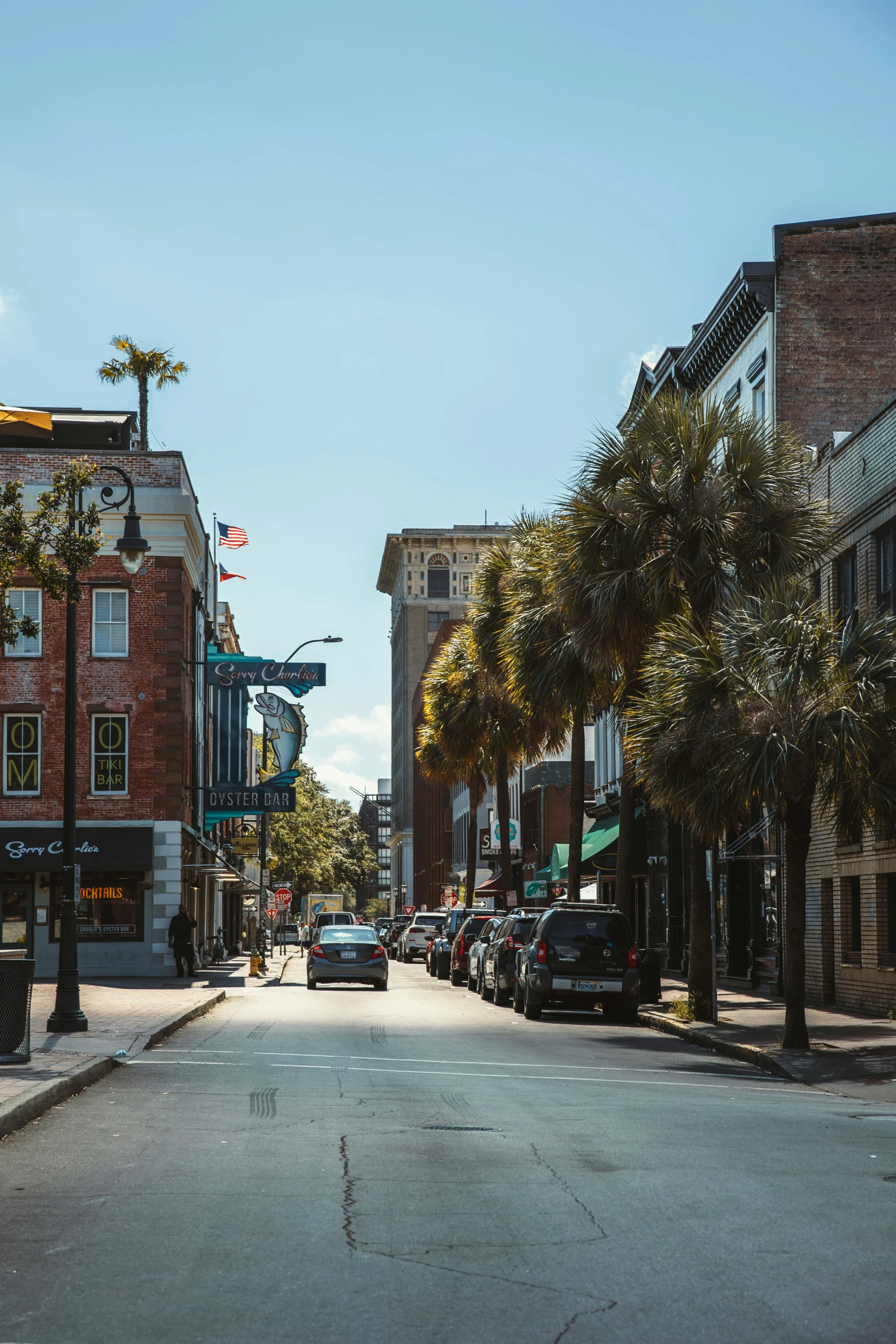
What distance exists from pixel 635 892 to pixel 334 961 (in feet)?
43.4

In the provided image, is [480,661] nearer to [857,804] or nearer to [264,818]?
[264,818]

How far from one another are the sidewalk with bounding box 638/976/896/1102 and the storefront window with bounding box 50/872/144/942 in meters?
18.2

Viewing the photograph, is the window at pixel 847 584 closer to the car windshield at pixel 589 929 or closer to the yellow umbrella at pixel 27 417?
the car windshield at pixel 589 929

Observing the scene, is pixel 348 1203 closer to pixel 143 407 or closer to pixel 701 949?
pixel 701 949

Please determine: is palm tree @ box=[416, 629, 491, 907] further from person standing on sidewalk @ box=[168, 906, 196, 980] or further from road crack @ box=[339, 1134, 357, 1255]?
road crack @ box=[339, 1134, 357, 1255]

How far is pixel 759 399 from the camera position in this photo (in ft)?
112

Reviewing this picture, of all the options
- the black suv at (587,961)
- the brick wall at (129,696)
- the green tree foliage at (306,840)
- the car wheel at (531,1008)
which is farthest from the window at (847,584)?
the green tree foliage at (306,840)

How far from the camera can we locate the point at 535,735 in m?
40.5

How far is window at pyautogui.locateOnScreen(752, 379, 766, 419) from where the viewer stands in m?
33.6

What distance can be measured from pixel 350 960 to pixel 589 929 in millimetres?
13348

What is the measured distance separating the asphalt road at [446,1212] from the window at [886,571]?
37.8 feet

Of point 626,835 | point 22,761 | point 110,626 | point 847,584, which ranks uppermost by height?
point 110,626

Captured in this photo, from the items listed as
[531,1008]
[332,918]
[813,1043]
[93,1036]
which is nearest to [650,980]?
[531,1008]

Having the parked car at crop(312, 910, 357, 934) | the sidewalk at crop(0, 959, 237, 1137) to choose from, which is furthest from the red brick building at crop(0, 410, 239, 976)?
the parked car at crop(312, 910, 357, 934)
